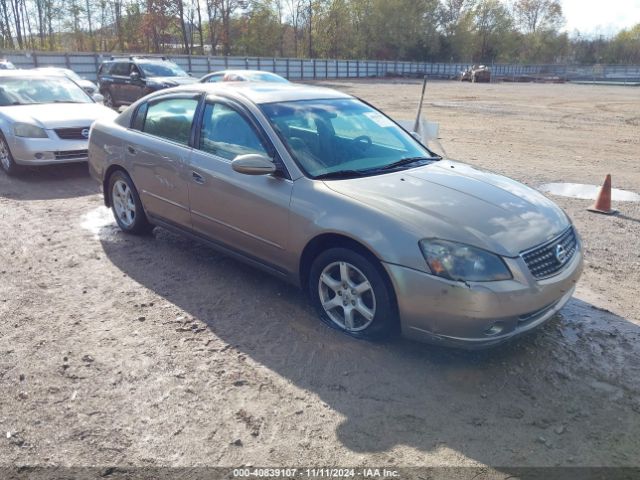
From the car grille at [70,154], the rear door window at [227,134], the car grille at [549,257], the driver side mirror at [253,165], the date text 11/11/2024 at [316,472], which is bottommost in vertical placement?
the date text 11/11/2024 at [316,472]

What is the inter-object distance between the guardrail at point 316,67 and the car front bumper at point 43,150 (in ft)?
79.7

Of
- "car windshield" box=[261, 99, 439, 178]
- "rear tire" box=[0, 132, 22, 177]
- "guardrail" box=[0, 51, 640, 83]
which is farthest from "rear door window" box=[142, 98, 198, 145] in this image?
"guardrail" box=[0, 51, 640, 83]

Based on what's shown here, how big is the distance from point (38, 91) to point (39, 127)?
179 centimetres

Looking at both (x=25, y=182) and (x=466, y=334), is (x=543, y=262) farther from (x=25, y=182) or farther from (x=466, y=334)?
(x=25, y=182)

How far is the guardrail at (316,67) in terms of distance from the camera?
31.3 meters

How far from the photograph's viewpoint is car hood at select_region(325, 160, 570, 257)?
3305 millimetres

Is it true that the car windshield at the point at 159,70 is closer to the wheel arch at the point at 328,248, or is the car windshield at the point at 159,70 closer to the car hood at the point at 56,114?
the car hood at the point at 56,114

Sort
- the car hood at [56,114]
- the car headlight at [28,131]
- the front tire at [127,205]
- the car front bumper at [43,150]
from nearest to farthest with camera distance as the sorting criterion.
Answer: the front tire at [127,205], the car front bumper at [43,150], the car headlight at [28,131], the car hood at [56,114]

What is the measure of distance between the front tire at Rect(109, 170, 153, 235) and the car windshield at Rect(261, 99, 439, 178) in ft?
6.51

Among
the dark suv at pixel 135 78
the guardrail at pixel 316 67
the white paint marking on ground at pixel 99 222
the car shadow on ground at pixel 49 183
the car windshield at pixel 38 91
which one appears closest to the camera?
the white paint marking on ground at pixel 99 222

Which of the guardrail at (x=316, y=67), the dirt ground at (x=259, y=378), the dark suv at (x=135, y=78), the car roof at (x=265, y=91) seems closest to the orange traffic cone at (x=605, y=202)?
the dirt ground at (x=259, y=378)

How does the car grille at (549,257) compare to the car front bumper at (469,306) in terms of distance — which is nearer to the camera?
the car front bumper at (469,306)

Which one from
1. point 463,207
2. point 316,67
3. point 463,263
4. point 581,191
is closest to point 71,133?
point 463,207

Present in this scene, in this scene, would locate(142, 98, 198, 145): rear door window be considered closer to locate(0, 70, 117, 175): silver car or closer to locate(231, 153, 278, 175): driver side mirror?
locate(231, 153, 278, 175): driver side mirror
